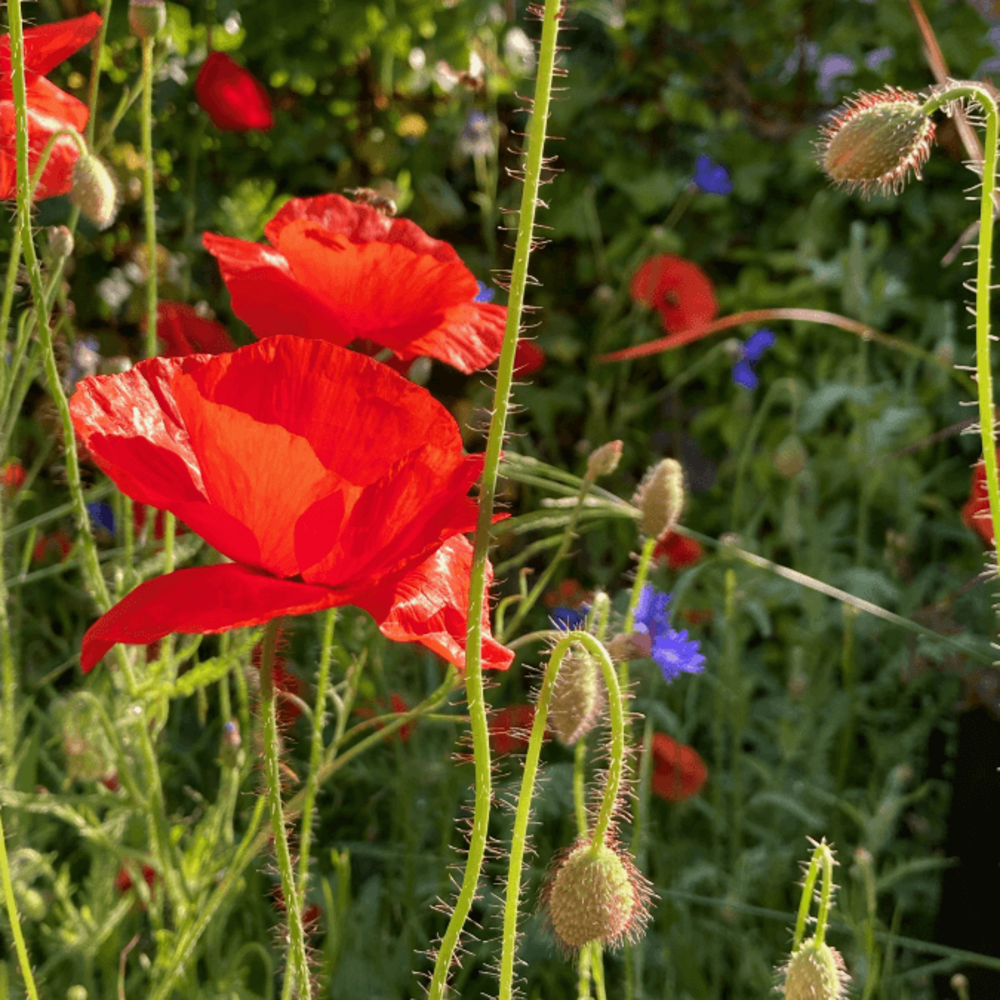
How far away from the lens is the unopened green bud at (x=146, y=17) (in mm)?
843

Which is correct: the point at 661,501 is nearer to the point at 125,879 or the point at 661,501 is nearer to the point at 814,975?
the point at 814,975

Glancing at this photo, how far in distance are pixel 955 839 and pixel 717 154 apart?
5.65ft

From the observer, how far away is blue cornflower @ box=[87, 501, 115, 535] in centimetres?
164

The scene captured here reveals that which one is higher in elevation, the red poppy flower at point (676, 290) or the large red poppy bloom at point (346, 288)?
the large red poppy bloom at point (346, 288)

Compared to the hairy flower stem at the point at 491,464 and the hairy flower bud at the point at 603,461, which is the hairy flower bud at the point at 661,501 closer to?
the hairy flower bud at the point at 603,461

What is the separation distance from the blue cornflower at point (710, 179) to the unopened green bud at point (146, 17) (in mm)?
1716

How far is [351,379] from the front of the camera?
21.9 inches

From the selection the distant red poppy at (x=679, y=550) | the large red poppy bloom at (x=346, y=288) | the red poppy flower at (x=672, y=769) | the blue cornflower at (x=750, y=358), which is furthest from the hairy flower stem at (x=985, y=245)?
the blue cornflower at (x=750, y=358)

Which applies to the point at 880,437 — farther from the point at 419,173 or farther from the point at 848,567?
the point at 419,173

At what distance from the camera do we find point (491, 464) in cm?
44

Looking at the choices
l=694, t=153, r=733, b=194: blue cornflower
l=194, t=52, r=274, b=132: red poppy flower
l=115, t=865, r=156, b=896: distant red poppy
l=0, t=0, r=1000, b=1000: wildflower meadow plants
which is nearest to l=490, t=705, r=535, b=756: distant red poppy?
l=0, t=0, r=1000, b=1000: wildflower meadow plants

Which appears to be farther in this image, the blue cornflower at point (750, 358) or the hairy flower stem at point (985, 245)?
the blue cornflower at point (750, 358)

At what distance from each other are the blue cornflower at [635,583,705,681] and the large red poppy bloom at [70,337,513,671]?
46cm

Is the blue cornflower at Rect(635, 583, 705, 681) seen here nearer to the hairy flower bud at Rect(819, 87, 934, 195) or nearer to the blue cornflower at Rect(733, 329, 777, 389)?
the hairy flower bud at Rect(819, 87, 934, 195)
